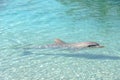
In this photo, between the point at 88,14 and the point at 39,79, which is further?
the point at 88,14

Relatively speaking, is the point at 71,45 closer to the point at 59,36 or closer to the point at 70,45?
the point at 70,45

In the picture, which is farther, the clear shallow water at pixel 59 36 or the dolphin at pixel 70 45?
the dolphin at pixel 70 45

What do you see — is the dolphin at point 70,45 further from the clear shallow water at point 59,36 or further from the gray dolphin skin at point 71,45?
the clear shallow water at point 59,36

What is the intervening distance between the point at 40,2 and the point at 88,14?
4.32 m

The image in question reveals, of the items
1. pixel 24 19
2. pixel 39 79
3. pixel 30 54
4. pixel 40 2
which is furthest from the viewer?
pixel 40 2

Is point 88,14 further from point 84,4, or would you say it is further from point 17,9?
point 17,9

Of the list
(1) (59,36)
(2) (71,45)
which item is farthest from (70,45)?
(1) (59,36)

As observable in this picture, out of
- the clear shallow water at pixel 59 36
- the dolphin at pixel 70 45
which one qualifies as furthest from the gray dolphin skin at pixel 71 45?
the clear shallow water at pixel 59 36

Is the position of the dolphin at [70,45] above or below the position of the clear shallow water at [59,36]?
above

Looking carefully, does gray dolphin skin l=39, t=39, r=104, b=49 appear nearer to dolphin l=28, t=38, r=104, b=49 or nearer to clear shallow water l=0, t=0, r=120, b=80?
dolphin l=28, t=38, r=104, b=49

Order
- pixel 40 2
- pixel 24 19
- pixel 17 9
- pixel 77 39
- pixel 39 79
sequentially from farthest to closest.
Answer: pixel 40 2
pixel 17 9
pixel 24 19
pixel 77 39
pixel 39 79

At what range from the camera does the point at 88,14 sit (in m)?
16.6

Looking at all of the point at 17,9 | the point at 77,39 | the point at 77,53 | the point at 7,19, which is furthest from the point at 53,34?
the point at 17,9

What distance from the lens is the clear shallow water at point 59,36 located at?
10.1m
